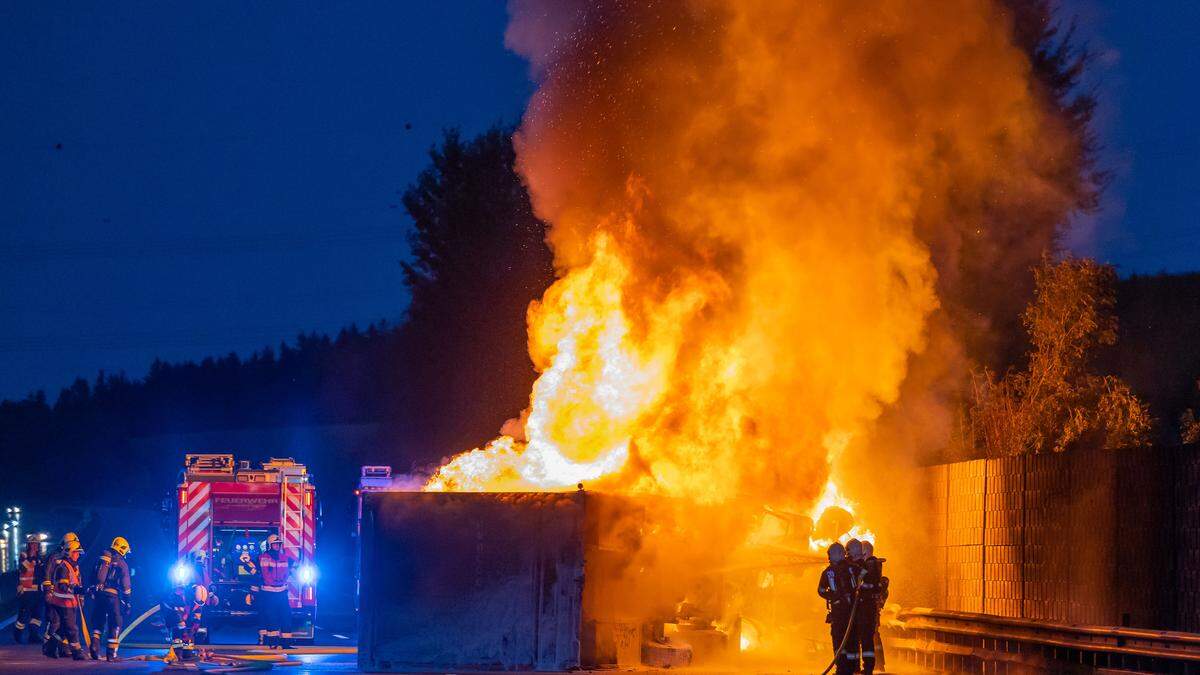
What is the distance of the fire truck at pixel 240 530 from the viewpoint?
24344 millimetres

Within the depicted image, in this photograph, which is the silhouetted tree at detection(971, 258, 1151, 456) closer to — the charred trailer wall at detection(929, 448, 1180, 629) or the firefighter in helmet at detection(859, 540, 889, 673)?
the charred trailer wall at detection(929, 448, 1180, 629)

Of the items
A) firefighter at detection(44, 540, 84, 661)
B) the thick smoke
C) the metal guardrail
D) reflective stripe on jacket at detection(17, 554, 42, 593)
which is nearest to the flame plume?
the thick smoke

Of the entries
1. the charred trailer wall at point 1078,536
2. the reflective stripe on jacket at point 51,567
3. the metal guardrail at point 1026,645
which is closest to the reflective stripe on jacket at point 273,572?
the reflective stripe on jacket at point 51,567

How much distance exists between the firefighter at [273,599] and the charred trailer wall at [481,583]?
608 cm

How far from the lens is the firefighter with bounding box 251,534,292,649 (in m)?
23.9

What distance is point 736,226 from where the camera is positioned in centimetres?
2086

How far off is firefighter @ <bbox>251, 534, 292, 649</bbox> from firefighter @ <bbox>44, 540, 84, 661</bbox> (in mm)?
2790

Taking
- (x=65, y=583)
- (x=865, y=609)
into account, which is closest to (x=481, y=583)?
(x=865, y=609)

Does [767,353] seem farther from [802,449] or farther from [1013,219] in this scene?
[1013,219]

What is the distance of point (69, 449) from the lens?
68.2 meters

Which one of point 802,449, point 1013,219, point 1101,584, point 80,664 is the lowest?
point 80,664

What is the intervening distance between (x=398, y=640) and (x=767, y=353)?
6247mm

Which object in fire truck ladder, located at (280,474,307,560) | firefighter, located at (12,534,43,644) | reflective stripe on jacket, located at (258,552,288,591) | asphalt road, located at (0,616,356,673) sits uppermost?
fire truck ladder, located at (280,474,307,560)

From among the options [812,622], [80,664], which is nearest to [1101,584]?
[812,622]
